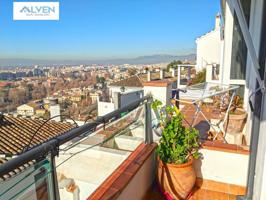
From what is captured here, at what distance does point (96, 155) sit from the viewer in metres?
1.93

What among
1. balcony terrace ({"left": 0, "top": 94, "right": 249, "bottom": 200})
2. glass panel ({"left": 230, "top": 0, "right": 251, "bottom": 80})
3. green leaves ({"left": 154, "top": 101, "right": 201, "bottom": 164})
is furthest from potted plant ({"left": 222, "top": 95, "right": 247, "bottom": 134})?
green leaves ({"left": 154, "top": 101, "right": 201, "bottom": 164})

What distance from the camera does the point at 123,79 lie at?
17500 mm

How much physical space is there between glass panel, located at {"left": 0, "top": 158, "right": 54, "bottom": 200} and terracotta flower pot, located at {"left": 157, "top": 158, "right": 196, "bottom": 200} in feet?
4.52

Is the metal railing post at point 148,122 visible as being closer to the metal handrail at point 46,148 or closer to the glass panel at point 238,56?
the metal handrail at point 46,148

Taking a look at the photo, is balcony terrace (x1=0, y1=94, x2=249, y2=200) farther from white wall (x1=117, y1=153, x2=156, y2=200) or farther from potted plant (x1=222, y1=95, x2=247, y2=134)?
potted plant (x1=222, y1=95, x2=247, y2=134)

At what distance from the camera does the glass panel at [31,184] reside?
3.51 feet

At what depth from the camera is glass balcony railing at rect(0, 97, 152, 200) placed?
1.16m

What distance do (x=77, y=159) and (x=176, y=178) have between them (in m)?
1.20

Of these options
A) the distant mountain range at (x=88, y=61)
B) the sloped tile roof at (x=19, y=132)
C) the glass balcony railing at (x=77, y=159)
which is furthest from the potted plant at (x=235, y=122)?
the sloped tile roof at (x=19, y=132)

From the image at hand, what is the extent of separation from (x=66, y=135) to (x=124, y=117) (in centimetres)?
96

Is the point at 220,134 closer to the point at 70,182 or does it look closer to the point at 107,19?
the point at 70,182

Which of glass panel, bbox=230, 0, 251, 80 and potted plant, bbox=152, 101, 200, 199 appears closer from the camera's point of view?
potted plant, bbox=152, 101, 200, 199

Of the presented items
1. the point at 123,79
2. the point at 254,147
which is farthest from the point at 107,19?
the point at 254,147

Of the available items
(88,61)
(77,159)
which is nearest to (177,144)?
(77,159)
